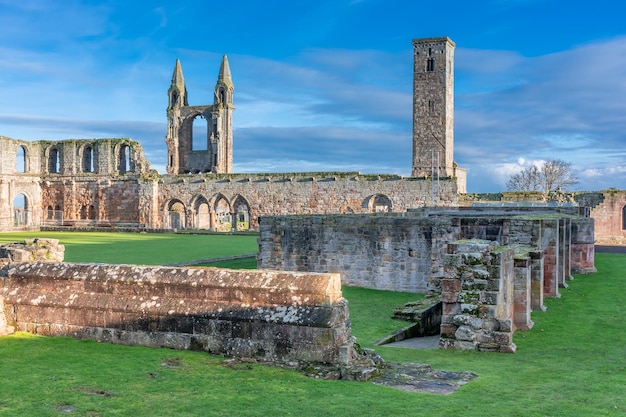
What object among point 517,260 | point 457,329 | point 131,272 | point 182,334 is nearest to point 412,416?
point 182,334

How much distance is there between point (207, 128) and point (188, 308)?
4880 cm

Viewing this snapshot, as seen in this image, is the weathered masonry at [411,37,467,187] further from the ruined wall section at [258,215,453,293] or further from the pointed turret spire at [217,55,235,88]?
the ruined wall section at [258,215,453,293]

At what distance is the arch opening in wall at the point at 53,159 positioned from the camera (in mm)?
47875

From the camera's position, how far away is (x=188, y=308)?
239 inches

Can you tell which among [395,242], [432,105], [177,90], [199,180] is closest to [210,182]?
[199,180]

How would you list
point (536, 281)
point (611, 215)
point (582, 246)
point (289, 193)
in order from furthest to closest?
1. point (289, 193)
2. point (611, 215)
3. point (582, 246)
4. point (536, 281)

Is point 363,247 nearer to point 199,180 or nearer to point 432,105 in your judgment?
point 199,180

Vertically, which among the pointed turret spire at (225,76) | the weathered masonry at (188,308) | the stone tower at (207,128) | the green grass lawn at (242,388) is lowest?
the green grass lawn at (242,388)

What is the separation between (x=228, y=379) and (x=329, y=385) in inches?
33.8

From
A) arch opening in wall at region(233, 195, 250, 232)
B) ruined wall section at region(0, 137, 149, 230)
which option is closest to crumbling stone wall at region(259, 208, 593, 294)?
arch opening in wall at region(233, 195, 250, 232)

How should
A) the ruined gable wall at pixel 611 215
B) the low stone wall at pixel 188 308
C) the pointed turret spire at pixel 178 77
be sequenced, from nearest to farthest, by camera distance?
the low stone wall at pixel 188 308
the ruined gable wall at pixel 611 215
the pointed turret spire at pixel 178 77

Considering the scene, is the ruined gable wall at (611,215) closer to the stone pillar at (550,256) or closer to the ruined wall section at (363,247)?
the stone pillar at (550,256)

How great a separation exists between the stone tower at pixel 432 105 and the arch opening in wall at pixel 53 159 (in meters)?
28.5

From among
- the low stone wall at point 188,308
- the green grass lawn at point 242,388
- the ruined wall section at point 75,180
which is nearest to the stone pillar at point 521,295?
the green grass lawn at point 242,388
